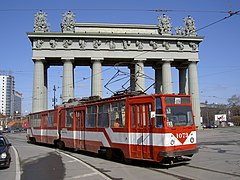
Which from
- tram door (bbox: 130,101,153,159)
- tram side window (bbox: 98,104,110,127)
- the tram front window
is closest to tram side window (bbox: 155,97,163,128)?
the tram front window

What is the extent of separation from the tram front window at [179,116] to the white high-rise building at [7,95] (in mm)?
72765

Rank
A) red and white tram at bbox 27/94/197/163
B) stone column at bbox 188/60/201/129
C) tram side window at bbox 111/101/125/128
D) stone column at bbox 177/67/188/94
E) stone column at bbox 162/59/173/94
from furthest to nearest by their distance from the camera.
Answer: stone column at bbox 177/67/188/94, stone column at bbox 162/59/173/94, stone column at bbox 188/60/201/129, tram side window at bbox 111/101/125/128, red and white tram at bbox 27/94/197/163

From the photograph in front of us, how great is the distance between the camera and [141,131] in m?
13.5

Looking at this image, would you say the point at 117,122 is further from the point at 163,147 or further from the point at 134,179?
the point at 134,179

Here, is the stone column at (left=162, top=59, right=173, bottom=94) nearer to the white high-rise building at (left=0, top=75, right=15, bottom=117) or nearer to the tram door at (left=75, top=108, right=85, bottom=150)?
the tram door at (left=75, top=108, right=85, bottom=150)

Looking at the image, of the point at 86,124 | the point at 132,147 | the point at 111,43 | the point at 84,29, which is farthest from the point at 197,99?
the point at 132,147

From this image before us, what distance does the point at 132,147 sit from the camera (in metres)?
14.0

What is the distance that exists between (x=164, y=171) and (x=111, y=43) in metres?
45.1

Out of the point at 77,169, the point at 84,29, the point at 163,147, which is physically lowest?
the point at 77,169

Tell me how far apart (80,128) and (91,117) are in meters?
1.74

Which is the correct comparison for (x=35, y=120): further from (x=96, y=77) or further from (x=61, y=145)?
(x=96, y=77)

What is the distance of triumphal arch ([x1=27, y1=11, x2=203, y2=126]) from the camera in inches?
2137

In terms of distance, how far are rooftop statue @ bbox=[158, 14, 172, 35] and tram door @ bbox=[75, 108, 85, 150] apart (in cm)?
4058

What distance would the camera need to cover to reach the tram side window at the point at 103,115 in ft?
53.4
